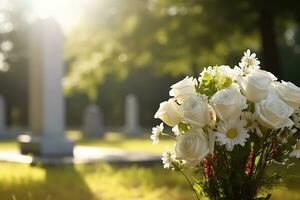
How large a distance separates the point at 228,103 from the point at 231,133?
166 millimetres

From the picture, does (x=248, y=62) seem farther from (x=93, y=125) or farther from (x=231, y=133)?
(x=93, y=125)

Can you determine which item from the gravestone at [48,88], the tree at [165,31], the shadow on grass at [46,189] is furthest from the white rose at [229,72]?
the tree at [165,31]

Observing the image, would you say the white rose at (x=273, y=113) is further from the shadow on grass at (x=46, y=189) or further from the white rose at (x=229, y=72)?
the shadow on grass at (x=46, y=189)

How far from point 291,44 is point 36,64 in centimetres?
3538

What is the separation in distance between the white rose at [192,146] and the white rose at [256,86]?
0.34 metres

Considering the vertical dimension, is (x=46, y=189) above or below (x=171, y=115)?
below

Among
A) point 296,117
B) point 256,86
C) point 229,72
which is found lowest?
point 296,117

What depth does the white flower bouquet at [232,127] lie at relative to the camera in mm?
2939

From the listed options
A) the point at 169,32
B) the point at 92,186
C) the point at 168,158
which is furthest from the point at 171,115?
the point at 169,32

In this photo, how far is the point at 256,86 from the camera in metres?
2.99

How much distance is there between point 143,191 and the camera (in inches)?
252

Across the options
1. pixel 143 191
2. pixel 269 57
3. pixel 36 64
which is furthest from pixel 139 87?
pixel 143 191

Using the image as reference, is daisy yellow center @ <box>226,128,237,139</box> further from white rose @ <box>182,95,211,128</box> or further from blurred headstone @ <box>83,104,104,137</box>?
blurred headstone @ <box>83,104,104,137</box>

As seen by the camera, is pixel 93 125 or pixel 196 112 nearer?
pixel 196 112
